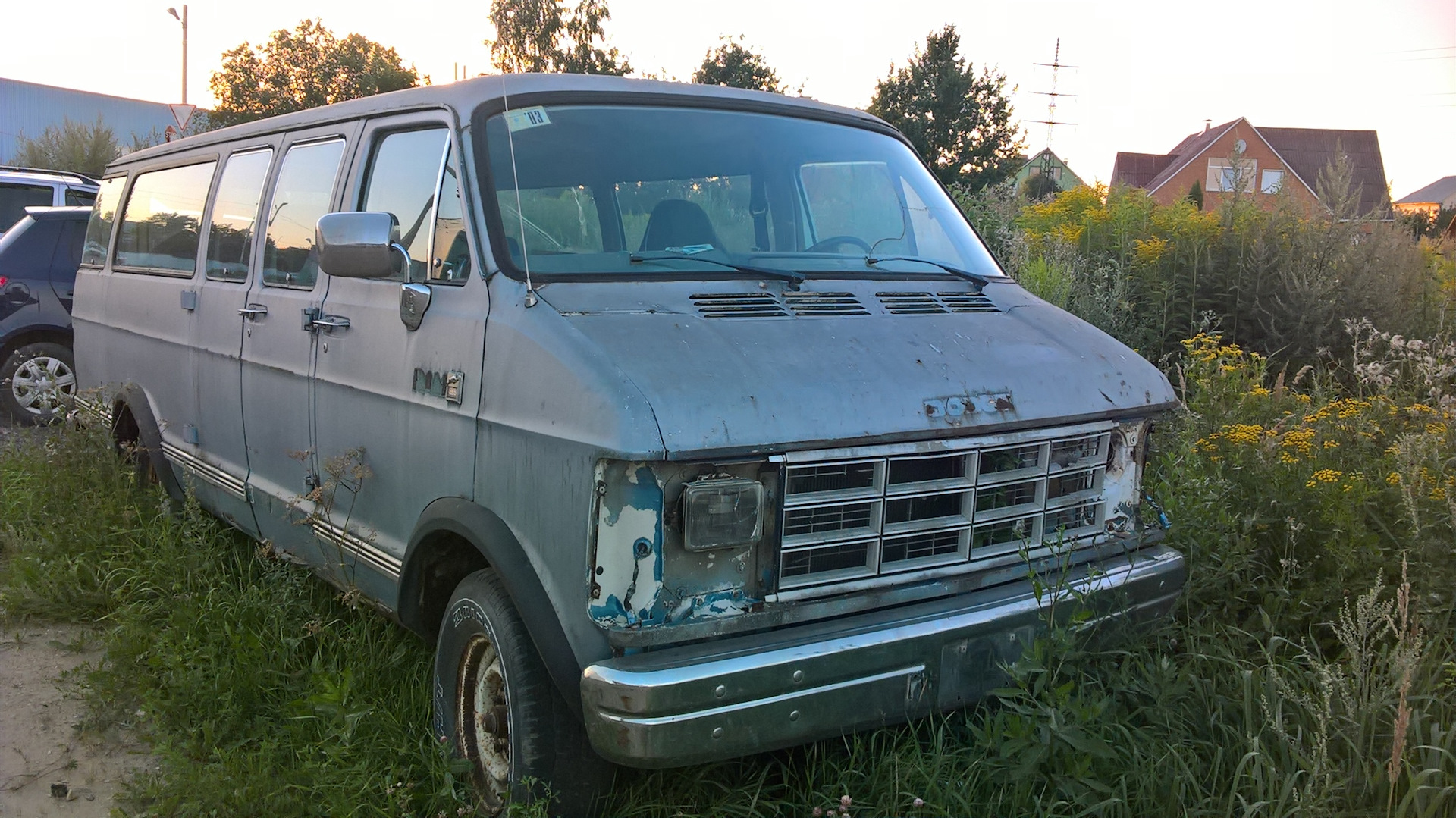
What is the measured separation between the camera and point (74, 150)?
1165 inches

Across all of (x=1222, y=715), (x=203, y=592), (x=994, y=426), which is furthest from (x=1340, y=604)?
(x=203, y=592)

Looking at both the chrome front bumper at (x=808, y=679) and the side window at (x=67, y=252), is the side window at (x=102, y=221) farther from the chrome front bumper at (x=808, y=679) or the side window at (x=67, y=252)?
the chrome front bumper at (x=808, y=679)

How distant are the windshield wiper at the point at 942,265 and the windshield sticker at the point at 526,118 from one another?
A: 3.82 feet

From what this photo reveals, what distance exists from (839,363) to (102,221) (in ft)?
18.0

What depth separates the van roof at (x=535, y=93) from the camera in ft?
11.0

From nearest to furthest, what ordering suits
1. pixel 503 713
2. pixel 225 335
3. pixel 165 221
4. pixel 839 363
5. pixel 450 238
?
pixel 839 363
pixel 503 713
pixel 450 238
pixel 225 335
pixel 165 221

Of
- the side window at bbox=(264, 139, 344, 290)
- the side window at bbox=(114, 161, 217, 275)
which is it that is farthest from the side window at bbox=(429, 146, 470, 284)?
the side window at bbox=(114, 161, 217, 275)

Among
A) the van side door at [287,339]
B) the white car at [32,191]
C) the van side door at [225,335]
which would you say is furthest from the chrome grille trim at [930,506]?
the white car at [32,191]

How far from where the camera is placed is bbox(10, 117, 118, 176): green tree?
96.4 ft

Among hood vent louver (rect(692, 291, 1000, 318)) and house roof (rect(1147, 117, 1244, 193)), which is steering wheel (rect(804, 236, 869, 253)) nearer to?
hood vent louver (rect(692, 291, 1000, 318))

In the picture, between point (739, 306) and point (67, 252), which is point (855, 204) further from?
point (67, 252)

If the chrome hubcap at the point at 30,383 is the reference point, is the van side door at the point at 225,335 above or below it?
above

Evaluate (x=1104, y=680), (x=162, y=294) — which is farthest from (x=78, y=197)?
(x=1104, y=680)

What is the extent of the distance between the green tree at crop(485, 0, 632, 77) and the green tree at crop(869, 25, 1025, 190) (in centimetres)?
1170
